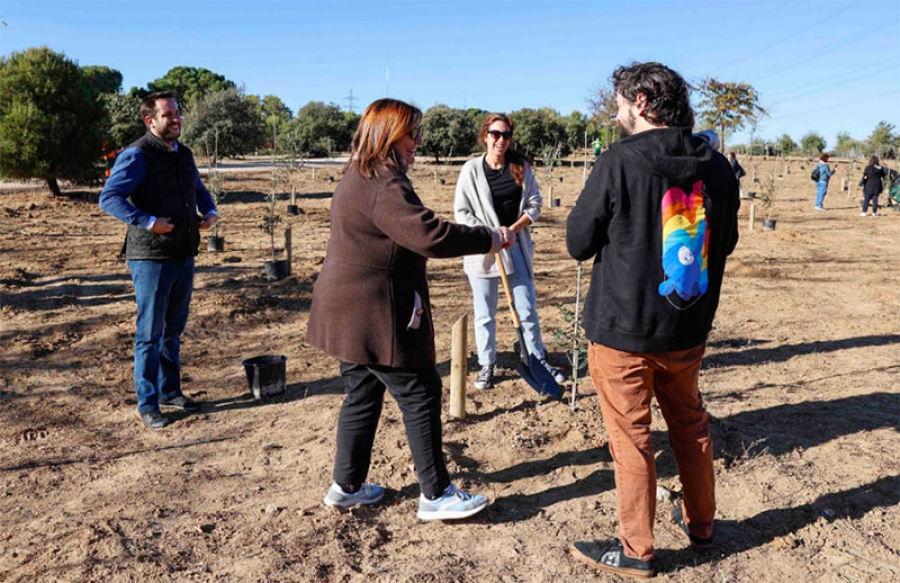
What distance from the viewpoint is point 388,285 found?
2.67 metres

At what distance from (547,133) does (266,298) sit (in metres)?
31.8

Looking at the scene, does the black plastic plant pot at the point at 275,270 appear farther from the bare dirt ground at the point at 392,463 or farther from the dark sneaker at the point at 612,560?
the dark sneaker at the point at 612,560

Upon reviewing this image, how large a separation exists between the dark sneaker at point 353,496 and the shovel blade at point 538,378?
138 centimetres

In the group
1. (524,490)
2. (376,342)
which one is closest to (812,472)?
(524,490)

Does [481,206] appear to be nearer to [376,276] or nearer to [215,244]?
[376,276]

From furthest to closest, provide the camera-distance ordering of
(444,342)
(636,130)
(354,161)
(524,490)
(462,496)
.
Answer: (444,342), (524,490), (462,496), (354,161), (636,130)

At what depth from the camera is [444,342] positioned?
584 cm

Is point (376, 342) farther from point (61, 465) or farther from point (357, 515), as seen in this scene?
point (61, 465)

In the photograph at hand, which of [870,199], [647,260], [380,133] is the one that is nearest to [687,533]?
[647,260]

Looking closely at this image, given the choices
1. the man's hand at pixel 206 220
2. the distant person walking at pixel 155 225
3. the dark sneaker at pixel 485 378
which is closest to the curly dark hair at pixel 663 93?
the dark sneaker at pixel 485 378

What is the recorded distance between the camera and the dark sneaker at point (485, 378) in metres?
4.64

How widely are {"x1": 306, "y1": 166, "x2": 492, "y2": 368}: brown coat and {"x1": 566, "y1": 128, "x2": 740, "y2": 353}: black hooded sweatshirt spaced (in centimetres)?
55

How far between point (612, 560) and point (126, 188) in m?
3.15

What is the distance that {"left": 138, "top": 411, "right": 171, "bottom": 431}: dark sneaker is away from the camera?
4047mm
